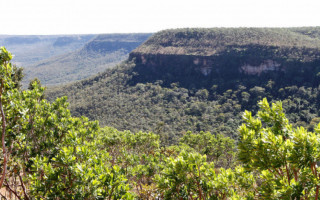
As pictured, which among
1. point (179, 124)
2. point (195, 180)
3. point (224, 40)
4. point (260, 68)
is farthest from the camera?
point (224, 40)

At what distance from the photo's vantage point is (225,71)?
340 feet

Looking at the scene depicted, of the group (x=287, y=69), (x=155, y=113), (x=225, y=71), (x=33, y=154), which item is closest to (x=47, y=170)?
(x=33, y=154)

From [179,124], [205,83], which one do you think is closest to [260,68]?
[205,83]

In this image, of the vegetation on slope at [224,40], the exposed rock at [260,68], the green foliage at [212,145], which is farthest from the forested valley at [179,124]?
the vegetation on slope at [224,40]

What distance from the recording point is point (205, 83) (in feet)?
341

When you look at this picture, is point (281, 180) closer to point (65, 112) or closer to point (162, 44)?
point (65, 112)

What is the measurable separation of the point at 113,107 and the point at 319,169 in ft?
283

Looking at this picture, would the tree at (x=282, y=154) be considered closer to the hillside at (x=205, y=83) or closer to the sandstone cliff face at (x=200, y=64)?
the hillside at (x=205, y=83)

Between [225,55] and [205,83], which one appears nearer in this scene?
[225,55]

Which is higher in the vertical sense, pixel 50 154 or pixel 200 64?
pixel 200 64

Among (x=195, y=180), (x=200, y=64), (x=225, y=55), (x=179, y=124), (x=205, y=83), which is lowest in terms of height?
(x=179, y=124)

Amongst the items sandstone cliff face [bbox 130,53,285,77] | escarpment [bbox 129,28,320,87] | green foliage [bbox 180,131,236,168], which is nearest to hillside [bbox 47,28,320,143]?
sandstone cliff face [bbox 130,53,285,77]

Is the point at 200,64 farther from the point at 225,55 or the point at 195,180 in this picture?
the point at 195,180

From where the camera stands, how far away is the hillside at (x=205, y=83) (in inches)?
3002
